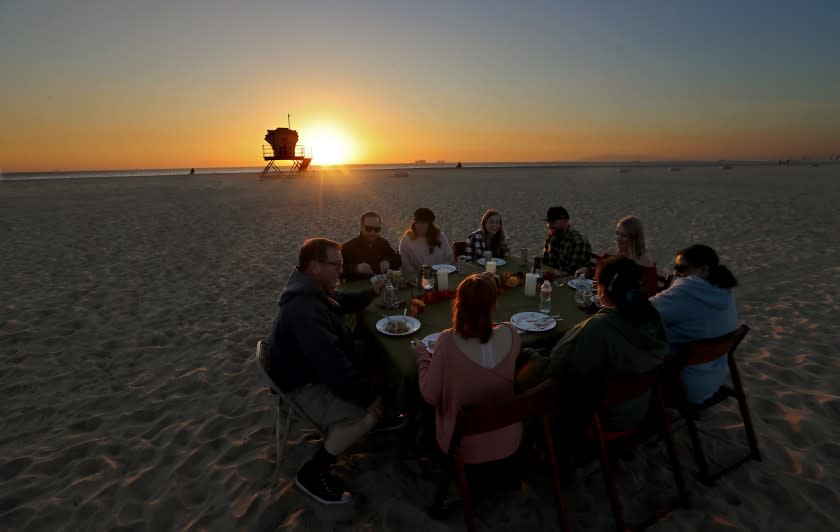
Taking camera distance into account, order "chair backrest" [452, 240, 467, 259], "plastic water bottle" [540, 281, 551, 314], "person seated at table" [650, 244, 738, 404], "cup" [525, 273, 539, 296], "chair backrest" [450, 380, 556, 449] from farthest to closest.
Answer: "chair backrest" [452, 240, 467, 259] < "cup" [525, 273, 539, 296] < "plastic water bottle" [540, 281, 551, 314] < "person seated at table" [650, 244, 738, 404] < "chair backrest" [450, 380, 556, 449]

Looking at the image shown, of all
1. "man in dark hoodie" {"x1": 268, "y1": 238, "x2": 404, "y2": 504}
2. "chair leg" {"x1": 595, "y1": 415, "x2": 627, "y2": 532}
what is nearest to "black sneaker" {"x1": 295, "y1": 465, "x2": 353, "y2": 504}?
"man in dark hoodie" {"x1": 268, "y1": 238, "x2": 404, "y2": 504}

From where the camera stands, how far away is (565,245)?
606cm

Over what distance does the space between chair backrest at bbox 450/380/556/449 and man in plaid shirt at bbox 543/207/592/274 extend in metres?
3.92

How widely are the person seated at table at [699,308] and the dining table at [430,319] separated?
0.69 metres

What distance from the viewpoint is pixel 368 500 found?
126 inches

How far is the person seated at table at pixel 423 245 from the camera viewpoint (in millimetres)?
5898

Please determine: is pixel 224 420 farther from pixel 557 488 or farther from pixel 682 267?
pixel 682 267

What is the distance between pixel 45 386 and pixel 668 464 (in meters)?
6.86

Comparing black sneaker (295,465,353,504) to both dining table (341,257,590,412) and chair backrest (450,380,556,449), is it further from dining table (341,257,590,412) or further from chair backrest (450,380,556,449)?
chair backrest (450,380,556,449)

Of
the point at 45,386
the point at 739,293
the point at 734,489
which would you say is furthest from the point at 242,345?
the point at 739,293

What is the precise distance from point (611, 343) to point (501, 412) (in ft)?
2.97

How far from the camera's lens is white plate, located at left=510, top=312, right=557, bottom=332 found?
3.29m

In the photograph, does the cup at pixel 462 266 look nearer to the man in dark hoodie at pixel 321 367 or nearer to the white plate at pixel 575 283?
the white plate at pixel 575 283

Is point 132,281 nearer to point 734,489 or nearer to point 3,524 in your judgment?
point 3,524
